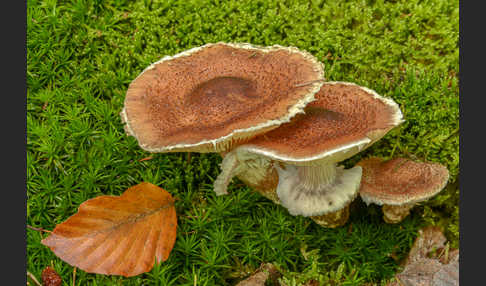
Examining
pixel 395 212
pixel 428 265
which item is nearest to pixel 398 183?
pixel 395 212

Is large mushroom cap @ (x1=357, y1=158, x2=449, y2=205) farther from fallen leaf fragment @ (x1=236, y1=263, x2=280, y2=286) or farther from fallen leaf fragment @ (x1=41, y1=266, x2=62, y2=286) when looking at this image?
fallen leaf fragment @ (x1=41, y1=266, x2=62, y2=286)

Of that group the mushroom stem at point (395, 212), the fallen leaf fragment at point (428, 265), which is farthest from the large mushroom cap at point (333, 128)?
the fallen leaf fragment at point (428, 265)

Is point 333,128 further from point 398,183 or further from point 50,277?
point 50,277

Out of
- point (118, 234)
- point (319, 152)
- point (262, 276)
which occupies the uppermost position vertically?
point (319, 152)

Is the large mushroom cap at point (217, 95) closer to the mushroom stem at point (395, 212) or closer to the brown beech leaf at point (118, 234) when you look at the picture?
the brown beech leaf at point (118, 234)

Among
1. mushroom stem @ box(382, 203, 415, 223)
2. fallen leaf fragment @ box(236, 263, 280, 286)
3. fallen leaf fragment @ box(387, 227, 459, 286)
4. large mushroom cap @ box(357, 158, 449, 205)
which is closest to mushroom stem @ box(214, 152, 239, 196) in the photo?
fallen leaf fragment @ box(236, 263, 280, 286)

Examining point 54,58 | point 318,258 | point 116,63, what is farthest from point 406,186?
point 54,58
